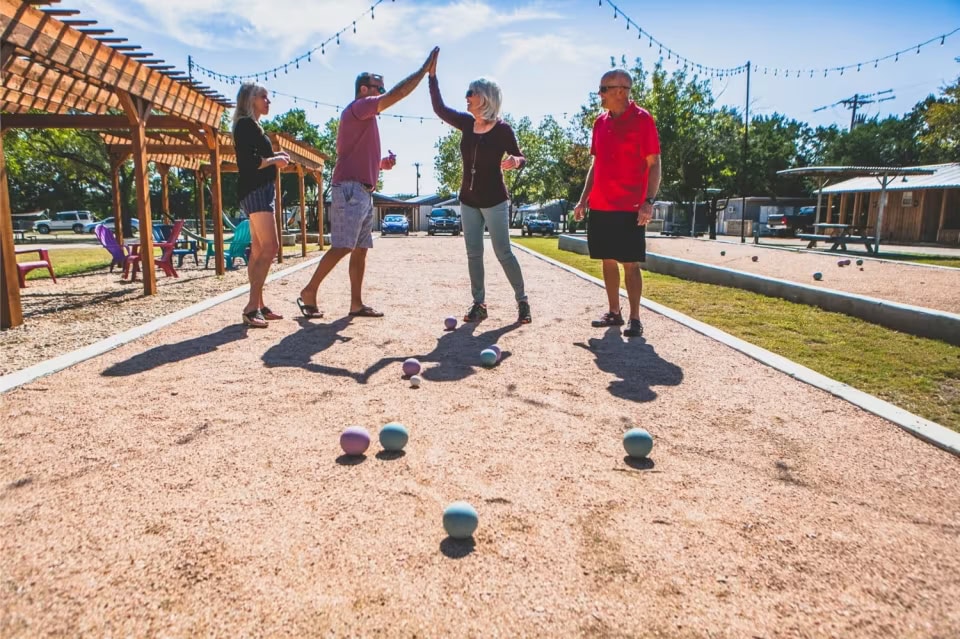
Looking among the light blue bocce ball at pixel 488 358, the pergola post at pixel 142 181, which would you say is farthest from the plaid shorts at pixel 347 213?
the pergola post at pixel 142 181

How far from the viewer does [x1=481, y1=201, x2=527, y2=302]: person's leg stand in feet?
18.5

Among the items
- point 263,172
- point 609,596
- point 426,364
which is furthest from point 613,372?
point 263,172

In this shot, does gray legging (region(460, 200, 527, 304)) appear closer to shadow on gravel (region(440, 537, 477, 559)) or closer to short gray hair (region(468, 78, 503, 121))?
short gray hair (region(468, 78, 503, 121))

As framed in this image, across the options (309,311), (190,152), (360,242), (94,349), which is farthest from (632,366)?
(190,152)

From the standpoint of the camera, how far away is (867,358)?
171 inches

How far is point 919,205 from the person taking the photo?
26578 millimetres

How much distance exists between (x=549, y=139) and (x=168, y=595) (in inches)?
2394

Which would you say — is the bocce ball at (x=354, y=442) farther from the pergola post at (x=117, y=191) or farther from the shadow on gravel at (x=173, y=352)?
the pergola post at (x=117, y=191)

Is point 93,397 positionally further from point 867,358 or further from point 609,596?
point 867,358

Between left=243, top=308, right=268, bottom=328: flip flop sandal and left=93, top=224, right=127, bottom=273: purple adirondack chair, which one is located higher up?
left=93, top=224, right=127, bottom=273: purple adirondack chair

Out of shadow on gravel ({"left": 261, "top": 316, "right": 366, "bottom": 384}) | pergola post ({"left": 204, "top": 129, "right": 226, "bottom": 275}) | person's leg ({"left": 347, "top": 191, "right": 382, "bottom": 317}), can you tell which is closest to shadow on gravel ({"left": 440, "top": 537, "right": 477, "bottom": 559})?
shadow on gravel ({"left": 261, "top": 316, "right": 366, "bottom": 384})

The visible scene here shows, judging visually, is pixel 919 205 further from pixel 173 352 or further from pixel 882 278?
pixel 173 352

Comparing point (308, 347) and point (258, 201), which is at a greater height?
point (258, 201)

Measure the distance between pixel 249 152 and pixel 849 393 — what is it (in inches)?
196
